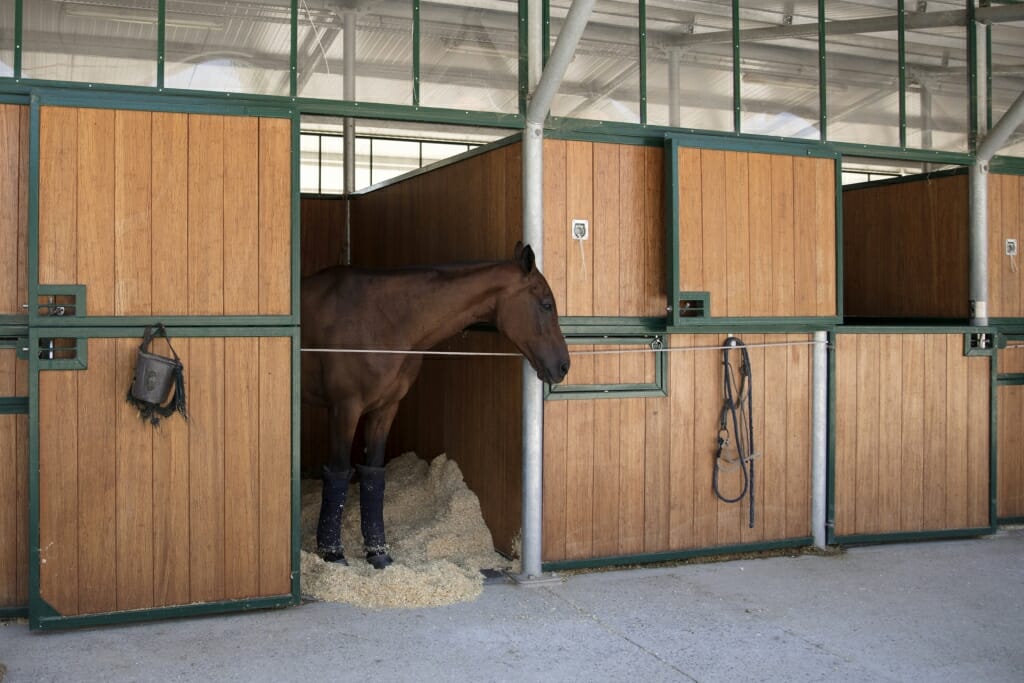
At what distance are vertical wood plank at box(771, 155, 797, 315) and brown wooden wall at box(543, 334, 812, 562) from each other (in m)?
0.22

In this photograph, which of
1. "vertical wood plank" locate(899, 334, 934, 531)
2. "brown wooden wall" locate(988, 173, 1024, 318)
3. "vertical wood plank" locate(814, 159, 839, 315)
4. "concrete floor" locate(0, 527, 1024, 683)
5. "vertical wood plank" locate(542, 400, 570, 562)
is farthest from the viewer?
"brown wooden wall" locate(988, 173, 1024, 318)

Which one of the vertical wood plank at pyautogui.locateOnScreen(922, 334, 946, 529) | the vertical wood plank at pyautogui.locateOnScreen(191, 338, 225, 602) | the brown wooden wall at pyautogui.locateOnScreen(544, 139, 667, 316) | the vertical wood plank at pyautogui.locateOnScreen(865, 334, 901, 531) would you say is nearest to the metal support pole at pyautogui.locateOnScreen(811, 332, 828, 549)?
the vertical wood plank at pyautogui.locateOnScreen(865, 334, 901, 531)

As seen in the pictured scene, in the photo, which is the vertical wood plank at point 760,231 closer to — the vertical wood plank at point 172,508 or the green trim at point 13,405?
the vertical wood plank at point 172,508

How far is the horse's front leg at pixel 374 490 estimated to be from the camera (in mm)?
4262

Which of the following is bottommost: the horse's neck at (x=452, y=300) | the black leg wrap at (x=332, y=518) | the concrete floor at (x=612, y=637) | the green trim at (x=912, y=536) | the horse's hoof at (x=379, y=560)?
the concrete floor at (x=612, y=637)

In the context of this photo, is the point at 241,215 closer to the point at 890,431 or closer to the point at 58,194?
the point at 58,194

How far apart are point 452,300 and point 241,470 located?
1205 mm

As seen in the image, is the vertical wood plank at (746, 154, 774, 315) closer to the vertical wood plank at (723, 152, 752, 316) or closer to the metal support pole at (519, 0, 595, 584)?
the vertical wood plank at (723, 152, 752, 316)

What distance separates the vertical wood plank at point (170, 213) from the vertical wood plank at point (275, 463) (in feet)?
1.26

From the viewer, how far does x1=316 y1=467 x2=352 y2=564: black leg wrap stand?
4.23 metres

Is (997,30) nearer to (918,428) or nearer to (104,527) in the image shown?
(918,428)

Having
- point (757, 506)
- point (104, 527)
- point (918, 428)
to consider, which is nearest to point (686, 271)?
point (757, 506)

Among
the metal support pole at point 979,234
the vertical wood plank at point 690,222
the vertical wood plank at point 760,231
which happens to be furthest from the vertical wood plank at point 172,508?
the metal support pole at point 979,234

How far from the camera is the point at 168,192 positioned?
11.8 ft
